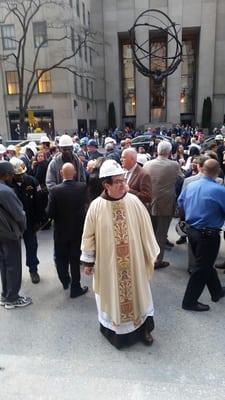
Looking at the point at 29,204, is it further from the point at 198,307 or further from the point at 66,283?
the point at 198,307

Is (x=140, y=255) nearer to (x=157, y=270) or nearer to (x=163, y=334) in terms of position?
(x=163, y=334)

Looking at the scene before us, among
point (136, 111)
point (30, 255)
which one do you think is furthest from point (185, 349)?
point (136, 111)

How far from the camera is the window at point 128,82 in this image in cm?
4312

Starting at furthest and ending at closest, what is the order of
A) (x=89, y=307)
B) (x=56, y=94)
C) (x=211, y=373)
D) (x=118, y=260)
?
(x=56, y=94)
(x=89, y=307)
(x=118, y=260)
(x=211, y=373)

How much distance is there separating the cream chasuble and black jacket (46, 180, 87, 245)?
1.14 metres

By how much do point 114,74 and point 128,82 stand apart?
4402mm

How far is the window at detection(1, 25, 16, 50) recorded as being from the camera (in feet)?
105

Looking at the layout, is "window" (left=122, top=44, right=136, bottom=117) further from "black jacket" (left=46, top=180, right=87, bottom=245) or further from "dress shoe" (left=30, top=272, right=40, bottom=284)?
"black jacket" (left=46, top=180, right=87, bottom=245)

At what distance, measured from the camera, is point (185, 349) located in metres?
3.53

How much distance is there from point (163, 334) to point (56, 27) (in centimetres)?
3245

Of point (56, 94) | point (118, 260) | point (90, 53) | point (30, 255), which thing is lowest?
point (30, 255)

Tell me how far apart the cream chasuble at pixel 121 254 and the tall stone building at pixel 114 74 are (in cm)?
3030

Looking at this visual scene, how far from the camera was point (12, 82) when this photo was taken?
1318 inches

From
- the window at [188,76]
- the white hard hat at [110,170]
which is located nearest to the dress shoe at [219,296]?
the white hard hat at [110,170]
